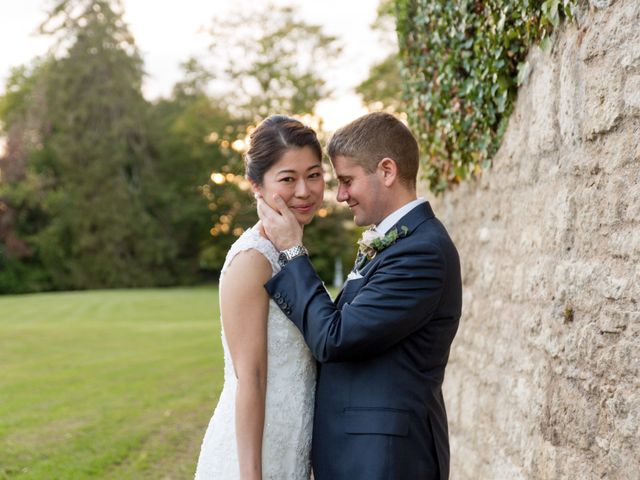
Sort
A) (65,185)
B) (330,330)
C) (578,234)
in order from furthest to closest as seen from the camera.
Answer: (65,185)
(578,234)
(330,330)

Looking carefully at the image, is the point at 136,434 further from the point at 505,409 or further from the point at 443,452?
the point at 443,452

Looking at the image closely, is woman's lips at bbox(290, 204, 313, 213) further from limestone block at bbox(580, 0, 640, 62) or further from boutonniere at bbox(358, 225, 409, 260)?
limestone block at bbox(580, 0, 640, 62)

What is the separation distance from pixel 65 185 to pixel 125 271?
5.04m

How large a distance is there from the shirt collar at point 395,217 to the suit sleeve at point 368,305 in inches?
7.2

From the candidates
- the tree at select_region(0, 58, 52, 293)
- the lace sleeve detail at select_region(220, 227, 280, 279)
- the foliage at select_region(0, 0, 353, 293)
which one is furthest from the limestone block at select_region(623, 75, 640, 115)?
the tree at select_region(0, 58, 52, 293)

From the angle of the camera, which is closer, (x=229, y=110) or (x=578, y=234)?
(x=578, y=234)

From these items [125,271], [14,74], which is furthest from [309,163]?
[14,74]

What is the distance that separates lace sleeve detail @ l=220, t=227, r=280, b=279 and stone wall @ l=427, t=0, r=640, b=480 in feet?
4.19

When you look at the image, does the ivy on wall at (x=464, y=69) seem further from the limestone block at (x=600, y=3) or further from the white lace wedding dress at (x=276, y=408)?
the white lace wedding dress at (x=276, y=408)

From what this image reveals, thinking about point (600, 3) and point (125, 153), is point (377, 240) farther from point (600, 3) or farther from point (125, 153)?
point (125, 153)

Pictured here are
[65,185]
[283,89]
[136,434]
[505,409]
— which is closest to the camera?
[505,409]

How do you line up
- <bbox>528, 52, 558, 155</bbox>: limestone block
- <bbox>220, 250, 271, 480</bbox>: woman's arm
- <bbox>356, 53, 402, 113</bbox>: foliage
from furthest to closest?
<bbox>356, 53, 402, 113</bbox>: foliage < <bbox>528, 52, 558, 155</bbox>: limestone block < <bbox>220, 250, 271, 480</bbox>: woman's arm

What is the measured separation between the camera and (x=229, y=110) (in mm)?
36594

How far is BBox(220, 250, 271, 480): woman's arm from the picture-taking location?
2727mm
